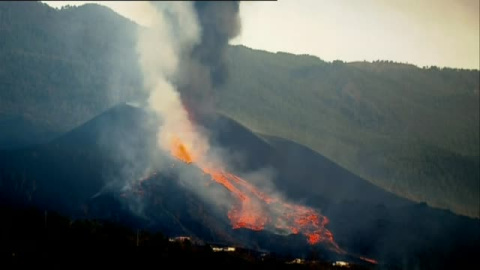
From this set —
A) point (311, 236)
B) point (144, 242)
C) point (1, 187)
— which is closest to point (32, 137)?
point (1, 187)

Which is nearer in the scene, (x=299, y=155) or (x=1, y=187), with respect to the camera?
(x=1, y=187)

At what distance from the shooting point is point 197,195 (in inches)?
5463

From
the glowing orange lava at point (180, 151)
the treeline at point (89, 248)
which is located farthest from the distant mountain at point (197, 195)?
the treeline at point (89, 248)

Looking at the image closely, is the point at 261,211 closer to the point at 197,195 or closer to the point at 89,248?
the point at 197,195

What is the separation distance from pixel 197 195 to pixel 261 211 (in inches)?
490

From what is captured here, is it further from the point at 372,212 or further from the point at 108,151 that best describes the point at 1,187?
the point at 372,212

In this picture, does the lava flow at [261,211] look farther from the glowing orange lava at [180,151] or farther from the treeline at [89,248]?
the treeline at [89,248]

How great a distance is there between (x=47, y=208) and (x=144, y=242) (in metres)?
39.1

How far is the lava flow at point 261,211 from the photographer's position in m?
139

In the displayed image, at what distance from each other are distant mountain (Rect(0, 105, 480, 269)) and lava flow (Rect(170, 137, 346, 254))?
120 inches

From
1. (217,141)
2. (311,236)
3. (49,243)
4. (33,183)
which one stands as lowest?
(49,243)

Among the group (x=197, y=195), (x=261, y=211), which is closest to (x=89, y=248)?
(x=197, y=195)

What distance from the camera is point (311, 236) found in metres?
139

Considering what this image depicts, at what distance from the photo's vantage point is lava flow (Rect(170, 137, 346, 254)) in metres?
139
